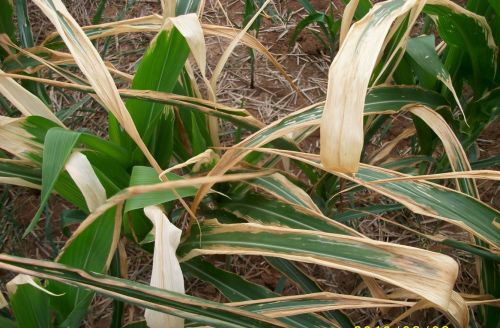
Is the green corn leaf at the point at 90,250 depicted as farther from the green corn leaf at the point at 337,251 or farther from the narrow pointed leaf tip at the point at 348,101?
the narrow pointed leaf tip at the point at 348,101

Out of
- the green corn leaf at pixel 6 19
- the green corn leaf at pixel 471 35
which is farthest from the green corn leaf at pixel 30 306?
the green corn leaf at pixel 471 35

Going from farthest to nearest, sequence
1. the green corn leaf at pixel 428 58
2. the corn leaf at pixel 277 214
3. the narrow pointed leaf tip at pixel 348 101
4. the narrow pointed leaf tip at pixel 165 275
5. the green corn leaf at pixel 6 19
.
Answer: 1. the green corn leaf at pixel 6 19
2. the green corn leaf at pixel 428 58
3. the corn leaf at pixel 277 214
4. the narrow pointed leaf tip at pixel 165 275
5. the narrow pointed leaf tip at pixel 348 101

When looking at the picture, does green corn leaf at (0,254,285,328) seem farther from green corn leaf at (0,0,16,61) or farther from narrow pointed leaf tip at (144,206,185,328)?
green corn leaf at (0,0,16,61)

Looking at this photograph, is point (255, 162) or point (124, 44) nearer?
point (255, 162)

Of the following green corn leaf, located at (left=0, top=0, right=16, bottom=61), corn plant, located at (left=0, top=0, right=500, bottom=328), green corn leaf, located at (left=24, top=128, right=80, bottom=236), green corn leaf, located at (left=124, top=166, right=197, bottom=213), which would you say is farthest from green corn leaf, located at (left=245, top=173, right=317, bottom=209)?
green corn leaf, located at (left=0, top=0, right=16, bottom=61)

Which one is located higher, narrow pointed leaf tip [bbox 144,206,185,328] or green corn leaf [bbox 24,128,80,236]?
green corn leaf [bbox 24,128,80,236]

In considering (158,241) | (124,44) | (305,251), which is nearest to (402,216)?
(305,251)

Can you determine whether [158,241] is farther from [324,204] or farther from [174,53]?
[324,204]
